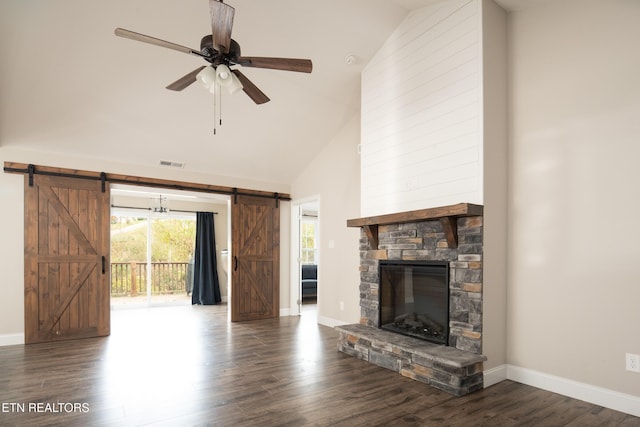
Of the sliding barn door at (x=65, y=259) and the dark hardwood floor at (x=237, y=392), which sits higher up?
the sliding barn door at (x=65, y=259)

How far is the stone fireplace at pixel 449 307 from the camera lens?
10.2 feet

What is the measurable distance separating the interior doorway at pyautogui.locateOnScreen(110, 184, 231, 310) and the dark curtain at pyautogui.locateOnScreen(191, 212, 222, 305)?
21 centimetres

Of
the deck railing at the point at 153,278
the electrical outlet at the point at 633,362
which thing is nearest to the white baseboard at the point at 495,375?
the electrical outlet at the point at 633,362

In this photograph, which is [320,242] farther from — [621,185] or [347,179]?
[621,185]

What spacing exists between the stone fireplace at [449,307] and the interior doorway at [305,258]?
87.5 inches

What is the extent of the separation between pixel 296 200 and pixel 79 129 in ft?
11.7

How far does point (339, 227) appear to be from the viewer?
5.75 meters

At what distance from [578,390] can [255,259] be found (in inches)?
193

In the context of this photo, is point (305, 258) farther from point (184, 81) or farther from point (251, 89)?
point (184, 81)

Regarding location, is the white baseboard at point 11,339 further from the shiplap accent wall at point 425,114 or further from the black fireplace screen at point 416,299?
the shiplap accent wall at point 425,114

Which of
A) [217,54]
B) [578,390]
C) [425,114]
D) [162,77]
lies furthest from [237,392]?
[162,77]

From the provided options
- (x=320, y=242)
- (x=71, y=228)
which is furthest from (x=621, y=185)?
(x=71, y=228)

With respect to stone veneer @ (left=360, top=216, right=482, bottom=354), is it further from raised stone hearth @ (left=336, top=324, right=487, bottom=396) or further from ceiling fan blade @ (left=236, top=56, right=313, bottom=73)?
ceiling fan blade @ (left=236, top=56, right=313, bottom=73)

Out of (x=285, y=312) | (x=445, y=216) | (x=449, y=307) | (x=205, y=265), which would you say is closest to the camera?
(x=445, y=216)
